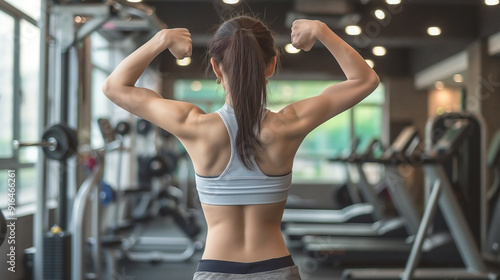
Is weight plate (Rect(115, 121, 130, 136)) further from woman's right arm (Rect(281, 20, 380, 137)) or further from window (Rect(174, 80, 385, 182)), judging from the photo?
window (Rect(174, 80, 385, 182))

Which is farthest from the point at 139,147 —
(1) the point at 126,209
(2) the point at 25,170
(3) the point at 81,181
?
(2) the point at 25,170

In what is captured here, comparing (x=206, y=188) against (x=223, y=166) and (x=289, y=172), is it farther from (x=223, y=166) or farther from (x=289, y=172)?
(x=289, y=172)

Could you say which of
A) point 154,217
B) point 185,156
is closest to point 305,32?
point 154,217

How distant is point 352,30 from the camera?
22.2 feet

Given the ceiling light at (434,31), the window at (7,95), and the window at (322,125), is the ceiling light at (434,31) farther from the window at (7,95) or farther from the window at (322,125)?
the window at (322,125)

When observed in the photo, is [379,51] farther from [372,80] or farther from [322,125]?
[372,80]

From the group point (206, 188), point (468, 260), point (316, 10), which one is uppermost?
point (316, 10)

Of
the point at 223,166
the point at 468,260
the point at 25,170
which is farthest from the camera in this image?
the point at 468,260

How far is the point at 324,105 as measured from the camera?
1.38 meters

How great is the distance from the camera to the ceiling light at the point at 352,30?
258 inches

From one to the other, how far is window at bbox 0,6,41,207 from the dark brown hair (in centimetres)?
196

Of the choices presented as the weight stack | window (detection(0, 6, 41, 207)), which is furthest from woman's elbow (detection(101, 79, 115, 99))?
the weight stack

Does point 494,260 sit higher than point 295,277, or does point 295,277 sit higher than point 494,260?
point 295,277

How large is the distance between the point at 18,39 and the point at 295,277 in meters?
2.71
